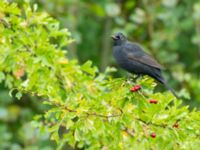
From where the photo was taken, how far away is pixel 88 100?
6.96 meters

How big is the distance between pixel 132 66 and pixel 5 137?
11.4 feet

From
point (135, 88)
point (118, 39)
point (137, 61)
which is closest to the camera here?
point (135, 88)

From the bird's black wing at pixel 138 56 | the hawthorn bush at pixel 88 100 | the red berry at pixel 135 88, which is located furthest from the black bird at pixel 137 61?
the red berry at pixel 135 88

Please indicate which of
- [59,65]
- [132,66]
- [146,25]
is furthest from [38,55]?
[146,25]

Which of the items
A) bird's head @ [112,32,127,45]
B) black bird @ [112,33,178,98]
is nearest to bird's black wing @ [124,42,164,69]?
black bird @ [112,33,178,98]

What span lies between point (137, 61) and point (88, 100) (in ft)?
1.77

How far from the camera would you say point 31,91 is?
6484 millimetres

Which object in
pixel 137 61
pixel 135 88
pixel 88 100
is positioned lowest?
pixel 88 100

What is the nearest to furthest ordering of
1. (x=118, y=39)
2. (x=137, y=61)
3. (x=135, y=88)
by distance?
1. (x=135, y=88)
2. (x=137, y=61)
3. (x=118, y=39)

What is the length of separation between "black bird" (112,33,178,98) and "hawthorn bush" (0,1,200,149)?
19cm

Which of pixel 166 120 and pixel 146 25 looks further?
pixel 146 25

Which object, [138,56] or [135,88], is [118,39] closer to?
[138,56]

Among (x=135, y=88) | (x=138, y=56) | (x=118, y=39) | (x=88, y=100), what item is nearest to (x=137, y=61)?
(x=138, y=56)

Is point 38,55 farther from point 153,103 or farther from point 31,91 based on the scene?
point 153,103
